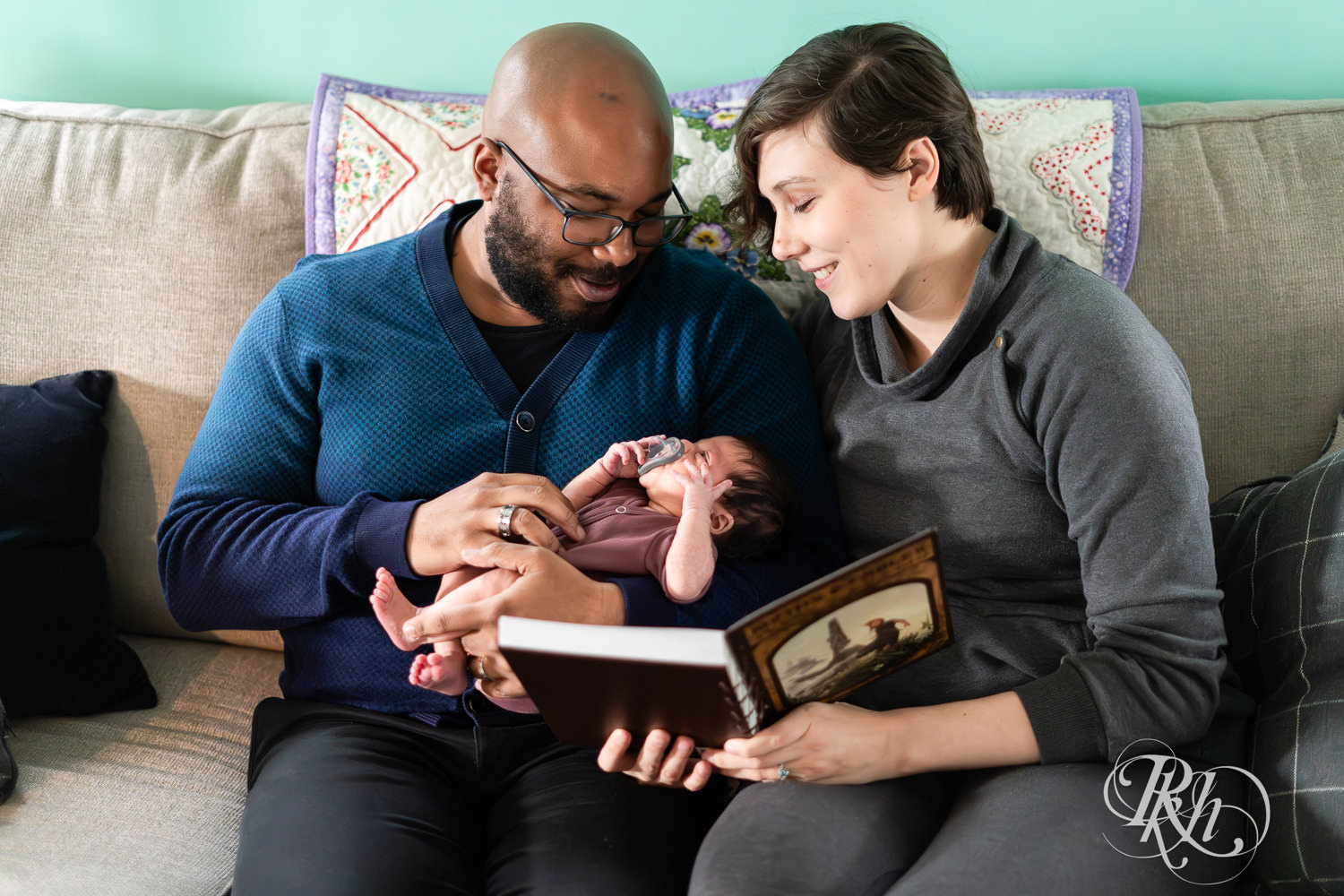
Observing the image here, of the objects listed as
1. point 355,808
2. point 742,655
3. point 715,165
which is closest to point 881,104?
point 715,165

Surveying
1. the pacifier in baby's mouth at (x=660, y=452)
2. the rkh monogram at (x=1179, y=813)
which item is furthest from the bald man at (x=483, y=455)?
the rkh monogram at (x=1179, y=813)

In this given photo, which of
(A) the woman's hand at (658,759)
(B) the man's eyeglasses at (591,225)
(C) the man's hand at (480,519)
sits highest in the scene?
(B) the man's eyeglasses at (591,225)

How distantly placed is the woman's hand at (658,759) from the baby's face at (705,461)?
393 millimetres

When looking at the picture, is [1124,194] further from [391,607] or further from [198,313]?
[198,313]

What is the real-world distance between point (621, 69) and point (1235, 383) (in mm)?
1171

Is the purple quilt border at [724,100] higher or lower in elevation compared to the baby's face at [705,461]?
higher

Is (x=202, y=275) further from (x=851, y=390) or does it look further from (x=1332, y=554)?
(x=1332, y=554)

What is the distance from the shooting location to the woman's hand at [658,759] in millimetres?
1171

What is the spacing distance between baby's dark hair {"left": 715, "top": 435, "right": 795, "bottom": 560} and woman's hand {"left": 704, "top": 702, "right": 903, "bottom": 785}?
31 cm

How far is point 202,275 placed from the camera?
184cm

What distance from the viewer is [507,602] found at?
1243 millimetres

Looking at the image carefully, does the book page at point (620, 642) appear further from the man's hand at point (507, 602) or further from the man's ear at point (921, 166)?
the man's ear at point (921, 166)

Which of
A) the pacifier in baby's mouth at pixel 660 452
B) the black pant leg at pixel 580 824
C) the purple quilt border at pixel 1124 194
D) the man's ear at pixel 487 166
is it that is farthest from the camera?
the purple quilt border at pixel 1124 194

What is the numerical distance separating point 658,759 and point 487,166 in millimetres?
964
